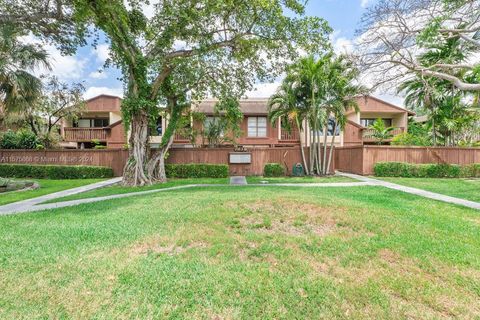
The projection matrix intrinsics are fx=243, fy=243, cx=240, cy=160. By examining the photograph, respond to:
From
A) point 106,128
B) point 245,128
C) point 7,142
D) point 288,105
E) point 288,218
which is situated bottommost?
point 288,218

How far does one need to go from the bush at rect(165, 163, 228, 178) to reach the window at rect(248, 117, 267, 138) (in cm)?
652

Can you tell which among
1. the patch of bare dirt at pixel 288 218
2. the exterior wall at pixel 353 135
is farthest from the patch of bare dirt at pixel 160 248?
the exterior wall at pixel 353 135

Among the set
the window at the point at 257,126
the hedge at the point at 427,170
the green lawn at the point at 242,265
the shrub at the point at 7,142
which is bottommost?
the green lawn at the point at 242,265

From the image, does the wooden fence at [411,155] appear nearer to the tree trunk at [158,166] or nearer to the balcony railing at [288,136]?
the balcony railing at [288,136]

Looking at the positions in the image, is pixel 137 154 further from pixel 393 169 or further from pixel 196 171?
pixel 393 169

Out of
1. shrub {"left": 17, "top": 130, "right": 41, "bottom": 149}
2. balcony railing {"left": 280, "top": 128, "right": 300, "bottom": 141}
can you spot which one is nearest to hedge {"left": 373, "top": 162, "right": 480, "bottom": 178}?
balcony railing {"left": 280, "top": 128, "right": 300, "bottom": 141}

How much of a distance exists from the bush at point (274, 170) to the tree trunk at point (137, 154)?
7.35 meters

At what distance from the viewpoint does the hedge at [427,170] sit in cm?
1509

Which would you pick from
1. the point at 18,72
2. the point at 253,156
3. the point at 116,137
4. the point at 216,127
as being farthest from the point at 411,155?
the point at 116,137

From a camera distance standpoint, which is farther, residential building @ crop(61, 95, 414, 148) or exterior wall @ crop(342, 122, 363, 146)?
exterior wall @ crop(342, 122, 363, 146)

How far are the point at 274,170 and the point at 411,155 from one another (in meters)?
9.30

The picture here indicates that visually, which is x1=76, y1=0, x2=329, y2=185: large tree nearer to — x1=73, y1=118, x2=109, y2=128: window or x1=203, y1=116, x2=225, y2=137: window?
x1=203, y1=116, x2=225, y2=137: window

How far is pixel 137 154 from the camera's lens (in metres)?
12.6

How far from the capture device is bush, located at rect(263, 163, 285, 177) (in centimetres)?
1597
